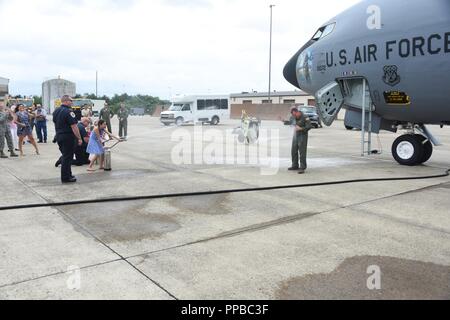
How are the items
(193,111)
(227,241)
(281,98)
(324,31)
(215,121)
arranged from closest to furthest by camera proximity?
(227,241), (324,31), (193,111), (215,121), (281,98)

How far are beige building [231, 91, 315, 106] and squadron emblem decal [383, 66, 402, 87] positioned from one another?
46.9m

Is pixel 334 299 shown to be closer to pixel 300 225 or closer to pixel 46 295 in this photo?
pixel 300 225

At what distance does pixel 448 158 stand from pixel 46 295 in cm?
1286

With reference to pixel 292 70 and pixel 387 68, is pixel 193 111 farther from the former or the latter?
pixel 387 68

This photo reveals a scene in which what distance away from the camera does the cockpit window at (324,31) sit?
37.0ft

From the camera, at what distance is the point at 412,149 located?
35.7 feet

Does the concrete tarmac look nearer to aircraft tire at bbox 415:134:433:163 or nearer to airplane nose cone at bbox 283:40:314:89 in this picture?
aircraft tire at bbox 415:134:433:163

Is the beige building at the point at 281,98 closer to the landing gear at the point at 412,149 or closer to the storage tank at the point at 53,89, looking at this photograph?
the storage tank at the point at 53,89

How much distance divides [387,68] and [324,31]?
253 cm

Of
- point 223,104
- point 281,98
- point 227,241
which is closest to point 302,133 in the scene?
point 227,241

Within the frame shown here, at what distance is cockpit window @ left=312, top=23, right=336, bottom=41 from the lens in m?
11.3

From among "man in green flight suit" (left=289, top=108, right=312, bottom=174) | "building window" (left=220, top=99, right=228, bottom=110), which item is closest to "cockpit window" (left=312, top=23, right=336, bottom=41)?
"man in green flight suit" (left=289, top=108, right=312, bottom=174)

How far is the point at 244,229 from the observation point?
212 inches

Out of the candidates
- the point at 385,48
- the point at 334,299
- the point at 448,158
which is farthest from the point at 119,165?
the point at 448,158
